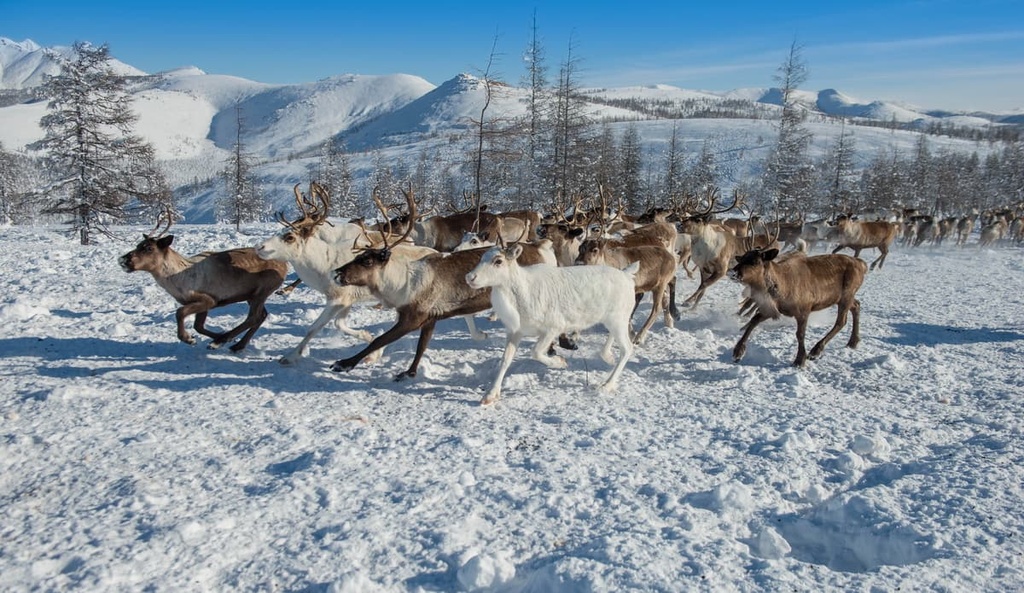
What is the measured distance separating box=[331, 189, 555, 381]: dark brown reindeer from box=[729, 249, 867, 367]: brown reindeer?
328 centimetres

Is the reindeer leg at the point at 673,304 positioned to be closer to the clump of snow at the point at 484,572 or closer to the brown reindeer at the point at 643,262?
the brown reindeer at the point at 643,262

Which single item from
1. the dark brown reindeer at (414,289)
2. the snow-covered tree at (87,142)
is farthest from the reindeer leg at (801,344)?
the snow-covered tree at (87,142)

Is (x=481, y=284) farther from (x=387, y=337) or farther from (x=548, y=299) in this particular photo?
(x=387, y=337)

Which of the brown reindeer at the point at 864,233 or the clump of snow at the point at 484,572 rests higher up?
the brown reindeer at the point at 864,233

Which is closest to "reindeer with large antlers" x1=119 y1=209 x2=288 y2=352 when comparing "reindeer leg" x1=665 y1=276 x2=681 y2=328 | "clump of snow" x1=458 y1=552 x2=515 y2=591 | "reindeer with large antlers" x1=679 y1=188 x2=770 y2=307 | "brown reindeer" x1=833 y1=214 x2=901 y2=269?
"clump of snow" x1=458 y1=552 x2=515 y2=591

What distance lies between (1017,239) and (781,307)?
2947 cm

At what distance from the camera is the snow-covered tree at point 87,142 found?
23.9 meters

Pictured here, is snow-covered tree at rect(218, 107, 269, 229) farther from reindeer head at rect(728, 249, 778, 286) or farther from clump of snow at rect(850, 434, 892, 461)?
clump of snow at rect(850, 434, 892, 461)

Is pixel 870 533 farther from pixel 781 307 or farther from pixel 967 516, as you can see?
pixel 781 307

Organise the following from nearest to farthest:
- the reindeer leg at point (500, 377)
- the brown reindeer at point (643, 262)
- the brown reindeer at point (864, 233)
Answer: the reindeer leg at point (500, 377) → the brown reindeer at point (643, 262) → the brown reindeer at point (864, 233)

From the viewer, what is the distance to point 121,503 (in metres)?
3.83

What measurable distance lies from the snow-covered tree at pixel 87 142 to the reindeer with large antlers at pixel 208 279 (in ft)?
62.4

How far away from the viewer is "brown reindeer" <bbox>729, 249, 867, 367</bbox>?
725 cm

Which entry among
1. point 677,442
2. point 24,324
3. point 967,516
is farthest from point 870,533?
point 24,324
